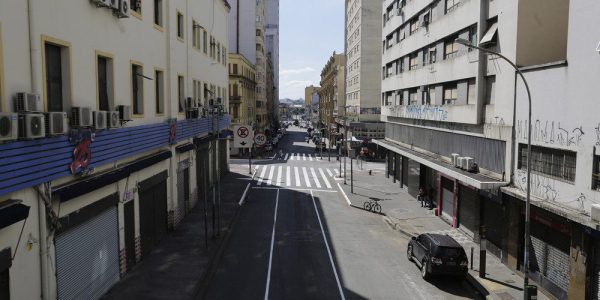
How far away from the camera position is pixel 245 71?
2945 inches

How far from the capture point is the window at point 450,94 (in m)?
29.2

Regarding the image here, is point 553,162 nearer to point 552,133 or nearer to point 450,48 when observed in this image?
point 552,133

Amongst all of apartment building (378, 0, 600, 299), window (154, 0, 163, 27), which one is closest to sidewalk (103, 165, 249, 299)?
window (154, 0, 163, 27)

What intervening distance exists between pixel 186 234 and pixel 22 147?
49.1ft

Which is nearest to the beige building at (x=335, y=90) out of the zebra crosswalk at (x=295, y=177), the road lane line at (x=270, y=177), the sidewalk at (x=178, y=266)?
the zebra crosswalk at (x=295, y=177)

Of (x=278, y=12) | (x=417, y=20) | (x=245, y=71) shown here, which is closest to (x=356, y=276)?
(x=417, y=20)

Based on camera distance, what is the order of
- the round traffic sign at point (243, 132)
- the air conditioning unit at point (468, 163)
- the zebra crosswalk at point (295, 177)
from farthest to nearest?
the zebra crosswalk at point (295, 177) < the round traffic sign at point (243, 132) < the air conditioning unit at point (468, 163)

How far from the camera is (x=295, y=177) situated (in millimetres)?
52125

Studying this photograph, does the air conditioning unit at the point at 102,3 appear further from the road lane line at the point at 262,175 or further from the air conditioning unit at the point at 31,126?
the road lane line at the point at 262,175

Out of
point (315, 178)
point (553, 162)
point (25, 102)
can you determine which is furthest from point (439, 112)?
point (25, 102)

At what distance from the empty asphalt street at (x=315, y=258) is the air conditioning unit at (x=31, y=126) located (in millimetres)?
8402

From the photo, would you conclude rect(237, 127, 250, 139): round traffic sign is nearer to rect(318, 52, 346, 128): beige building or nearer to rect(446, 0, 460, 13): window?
rect(446, 0, 460, 13): window

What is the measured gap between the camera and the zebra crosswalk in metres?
46.8

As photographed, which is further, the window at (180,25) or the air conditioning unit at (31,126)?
the window at (180,25)
